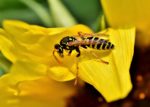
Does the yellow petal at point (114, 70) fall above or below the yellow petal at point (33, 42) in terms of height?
below

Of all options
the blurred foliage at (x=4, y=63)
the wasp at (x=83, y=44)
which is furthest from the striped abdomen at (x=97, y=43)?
the blurred foliage at (x=4, y=63)

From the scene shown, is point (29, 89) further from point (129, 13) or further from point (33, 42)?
point (129, 13)

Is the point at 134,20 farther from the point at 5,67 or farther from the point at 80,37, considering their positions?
the point at 5,67

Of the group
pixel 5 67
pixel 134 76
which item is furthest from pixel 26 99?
pixel 134 76

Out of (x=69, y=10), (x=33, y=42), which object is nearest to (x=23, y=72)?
(x=33, y=42)

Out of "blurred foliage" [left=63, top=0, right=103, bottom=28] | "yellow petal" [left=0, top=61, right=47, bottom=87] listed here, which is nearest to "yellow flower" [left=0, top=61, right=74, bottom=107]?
"yellow petal" [left=0, top=61, right=47, bottom=87]

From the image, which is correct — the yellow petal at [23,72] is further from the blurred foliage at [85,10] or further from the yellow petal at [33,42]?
the blurred foliage at [85,10]
